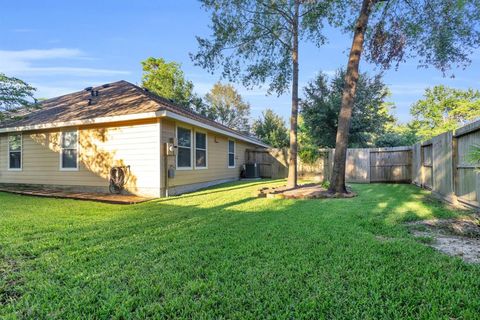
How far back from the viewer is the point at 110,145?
8188mm

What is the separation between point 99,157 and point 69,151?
1376 millimetres

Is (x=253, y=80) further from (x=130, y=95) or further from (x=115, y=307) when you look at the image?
(x=115, y=307)

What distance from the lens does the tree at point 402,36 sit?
→ 709 cm

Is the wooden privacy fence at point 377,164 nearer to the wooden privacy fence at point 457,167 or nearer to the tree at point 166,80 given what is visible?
the wooden privacy fence at point 457,167

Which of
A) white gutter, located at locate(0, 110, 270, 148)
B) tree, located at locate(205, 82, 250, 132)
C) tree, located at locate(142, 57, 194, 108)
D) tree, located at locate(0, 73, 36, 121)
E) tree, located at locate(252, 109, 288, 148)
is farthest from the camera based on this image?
tree, located at locate(205, 82, 250, 132)

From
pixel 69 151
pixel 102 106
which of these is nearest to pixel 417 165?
pixel 102 106

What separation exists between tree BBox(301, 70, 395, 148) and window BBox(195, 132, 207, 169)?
326 inches

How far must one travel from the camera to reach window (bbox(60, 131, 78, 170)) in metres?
8.75

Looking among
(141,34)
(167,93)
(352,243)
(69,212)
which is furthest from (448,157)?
(167,93)

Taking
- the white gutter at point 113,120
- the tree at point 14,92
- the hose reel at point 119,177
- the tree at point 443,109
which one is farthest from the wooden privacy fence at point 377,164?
the tree at point 443,109

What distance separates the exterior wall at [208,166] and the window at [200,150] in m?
0.19

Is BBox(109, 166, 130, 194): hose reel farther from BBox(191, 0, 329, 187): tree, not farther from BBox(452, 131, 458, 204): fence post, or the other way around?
BBox(452, 131, 458, 204): fence post

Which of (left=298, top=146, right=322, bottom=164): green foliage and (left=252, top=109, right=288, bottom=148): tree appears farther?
(left=252, top=109, right=288, bottom=148): tree

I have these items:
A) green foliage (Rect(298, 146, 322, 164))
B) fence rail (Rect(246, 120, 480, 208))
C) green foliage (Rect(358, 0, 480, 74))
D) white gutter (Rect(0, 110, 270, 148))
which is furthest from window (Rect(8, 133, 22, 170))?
green foliage (Rect(358, 0, 480, 74))
